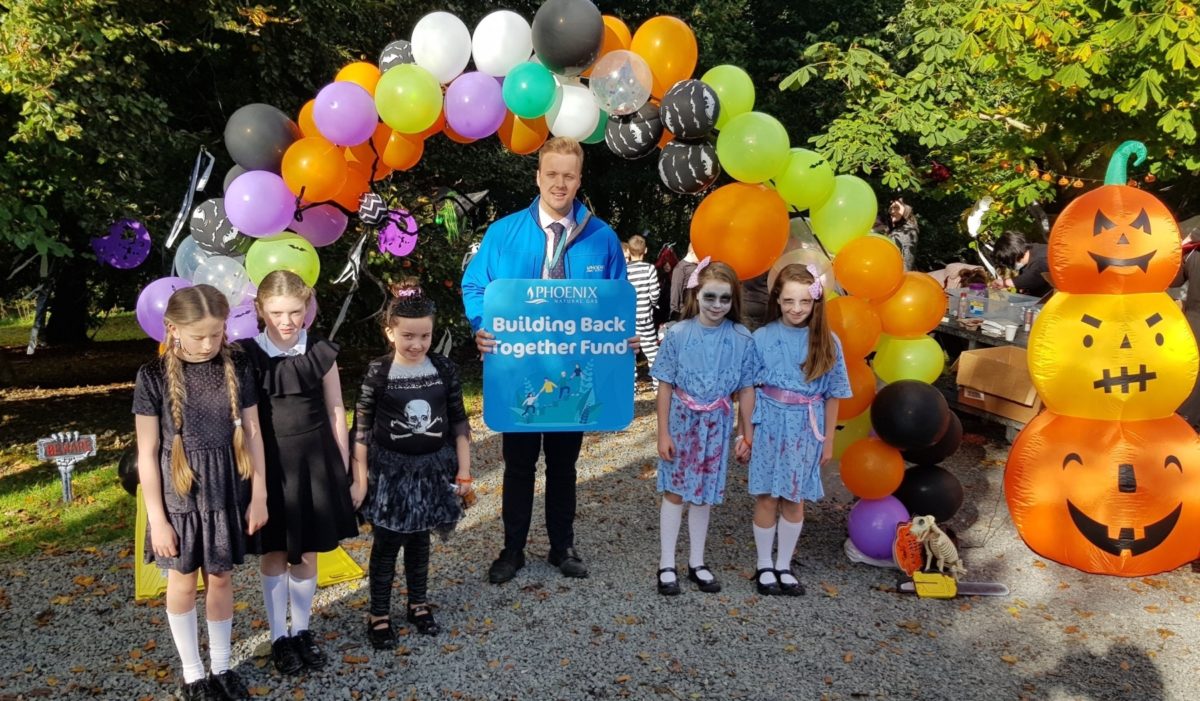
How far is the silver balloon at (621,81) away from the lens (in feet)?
14.9

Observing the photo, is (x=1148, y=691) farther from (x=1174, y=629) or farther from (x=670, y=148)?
(x=670, y=148)

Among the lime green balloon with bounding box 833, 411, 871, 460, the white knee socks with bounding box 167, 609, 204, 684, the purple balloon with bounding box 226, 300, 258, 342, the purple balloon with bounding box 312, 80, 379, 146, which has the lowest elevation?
the white knee socks with bounding box 167, 609, 204, 684

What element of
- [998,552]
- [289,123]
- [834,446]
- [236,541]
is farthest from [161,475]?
[998,552]

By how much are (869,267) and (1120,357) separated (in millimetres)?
1318

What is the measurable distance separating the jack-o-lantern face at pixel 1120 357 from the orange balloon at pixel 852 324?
3.23 feet

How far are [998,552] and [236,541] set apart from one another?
4.28 m

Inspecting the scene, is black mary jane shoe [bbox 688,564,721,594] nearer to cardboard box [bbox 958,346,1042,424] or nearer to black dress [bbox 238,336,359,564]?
black dress [bbox 238,336,359,564]

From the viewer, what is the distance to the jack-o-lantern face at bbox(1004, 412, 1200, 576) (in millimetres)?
3709

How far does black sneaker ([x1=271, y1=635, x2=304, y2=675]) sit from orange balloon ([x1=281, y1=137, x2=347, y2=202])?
88.8 inches

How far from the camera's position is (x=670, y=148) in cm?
479

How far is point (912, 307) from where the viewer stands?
15.7 feet

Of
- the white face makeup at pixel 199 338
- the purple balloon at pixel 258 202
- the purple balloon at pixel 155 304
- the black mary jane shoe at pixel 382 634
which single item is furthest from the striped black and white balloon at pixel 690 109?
the black mary jane shoe at pixel 382 634

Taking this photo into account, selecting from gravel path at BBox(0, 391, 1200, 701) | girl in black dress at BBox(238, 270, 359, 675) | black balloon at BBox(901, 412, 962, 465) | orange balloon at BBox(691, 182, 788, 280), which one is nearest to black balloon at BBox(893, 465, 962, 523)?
black balloon at BBox(901, 412, 962, 465)

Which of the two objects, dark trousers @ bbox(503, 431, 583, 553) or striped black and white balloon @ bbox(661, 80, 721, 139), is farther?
striped black and white balloon @ bbox(661, 80, 721, 139)
